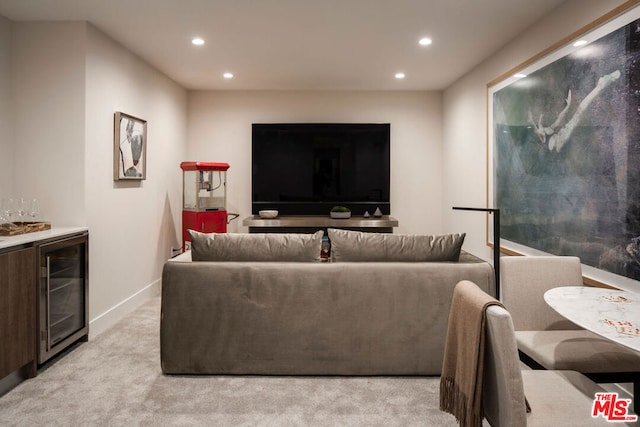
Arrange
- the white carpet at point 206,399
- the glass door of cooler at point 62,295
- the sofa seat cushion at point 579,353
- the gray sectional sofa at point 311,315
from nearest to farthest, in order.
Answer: the sofa seat cushion at point 579,353 < the white carpet at point 206,399 < the gray sectional sofa at point 311,315 < the glass door of cooler at point 62,295

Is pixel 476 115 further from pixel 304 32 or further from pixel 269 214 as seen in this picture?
pixel 269 214

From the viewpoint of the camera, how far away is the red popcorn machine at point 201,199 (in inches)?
215

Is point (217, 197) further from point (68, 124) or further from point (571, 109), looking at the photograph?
point (571, 109)

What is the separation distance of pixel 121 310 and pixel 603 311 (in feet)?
12.7

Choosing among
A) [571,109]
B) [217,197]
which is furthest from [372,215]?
[571,109]

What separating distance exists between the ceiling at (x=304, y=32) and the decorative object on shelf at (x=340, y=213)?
5.61 ft

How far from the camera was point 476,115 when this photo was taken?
507cm

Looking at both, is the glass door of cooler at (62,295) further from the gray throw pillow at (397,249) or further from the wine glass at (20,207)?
the gray throw pillow at (397,249)

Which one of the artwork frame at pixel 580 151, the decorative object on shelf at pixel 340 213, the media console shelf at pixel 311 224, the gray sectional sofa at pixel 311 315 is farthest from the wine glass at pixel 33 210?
the artwork frame at pixel 580 151

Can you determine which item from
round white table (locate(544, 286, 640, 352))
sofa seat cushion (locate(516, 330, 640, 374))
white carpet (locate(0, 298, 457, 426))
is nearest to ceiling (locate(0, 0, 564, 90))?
round white table (locate(544, 286, 640, 352))

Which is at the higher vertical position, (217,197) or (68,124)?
(68,124)

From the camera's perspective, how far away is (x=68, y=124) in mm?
3586

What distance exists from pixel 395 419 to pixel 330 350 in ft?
2.00

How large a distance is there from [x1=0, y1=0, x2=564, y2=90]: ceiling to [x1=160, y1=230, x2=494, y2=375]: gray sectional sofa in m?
1.98
